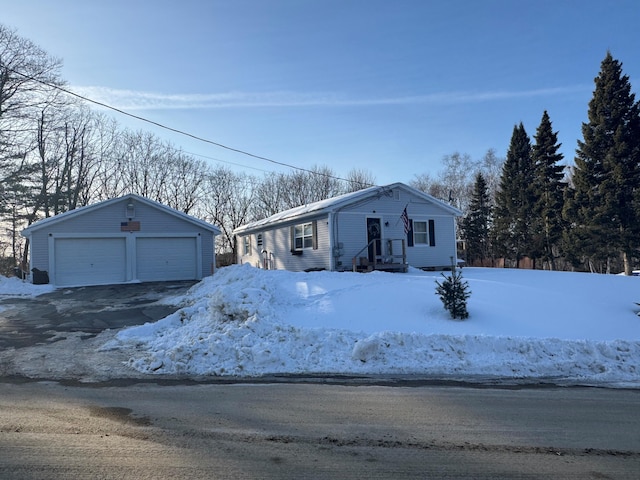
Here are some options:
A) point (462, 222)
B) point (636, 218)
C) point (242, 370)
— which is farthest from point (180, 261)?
point (462, 222)

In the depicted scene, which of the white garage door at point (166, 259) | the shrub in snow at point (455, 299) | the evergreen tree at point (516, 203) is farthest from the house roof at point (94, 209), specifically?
the evergreen tree at point (516, 203)

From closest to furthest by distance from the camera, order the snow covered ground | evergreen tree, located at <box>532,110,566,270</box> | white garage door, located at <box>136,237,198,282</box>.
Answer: the snow covered ground < white garage door, located at <box>136,237,198,282</box> < evergreen tree, located at <box>532,110,566,270</box>

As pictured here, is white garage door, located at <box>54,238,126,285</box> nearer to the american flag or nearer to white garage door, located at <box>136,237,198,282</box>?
white garage door, located at <box>136,237,198,282</box>

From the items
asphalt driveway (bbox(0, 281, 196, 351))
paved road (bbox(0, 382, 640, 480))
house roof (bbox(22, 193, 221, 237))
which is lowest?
paved road (bbox(0, 382, 640, 480))

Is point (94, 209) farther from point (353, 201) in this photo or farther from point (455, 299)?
point (455, 299)

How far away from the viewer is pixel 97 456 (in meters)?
3.84

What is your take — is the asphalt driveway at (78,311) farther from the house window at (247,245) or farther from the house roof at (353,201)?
the house window at (247,245)

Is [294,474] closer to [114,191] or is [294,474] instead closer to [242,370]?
[242,370]

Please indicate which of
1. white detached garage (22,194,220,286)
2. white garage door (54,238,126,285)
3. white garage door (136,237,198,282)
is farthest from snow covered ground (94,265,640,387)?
white garage door (54,238,126,285)

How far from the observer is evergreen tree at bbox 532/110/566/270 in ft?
113

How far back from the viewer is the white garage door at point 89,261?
2025 centimetres

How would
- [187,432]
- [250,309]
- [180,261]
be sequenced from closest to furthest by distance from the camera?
[187,432] → [250,309] → [180,261]

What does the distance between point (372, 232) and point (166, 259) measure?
34.9 ft

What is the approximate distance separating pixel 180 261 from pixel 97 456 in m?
19.6
